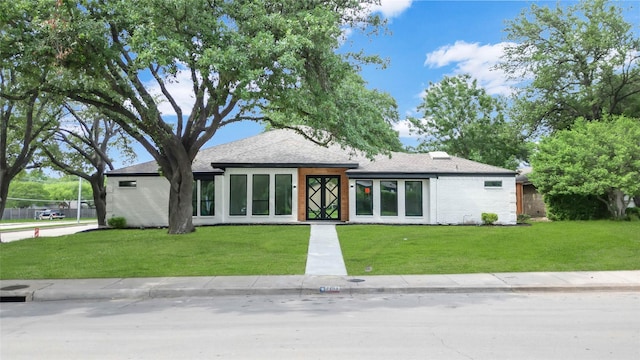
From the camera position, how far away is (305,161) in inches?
944

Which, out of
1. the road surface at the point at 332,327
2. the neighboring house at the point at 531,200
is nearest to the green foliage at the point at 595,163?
the neighboring house at the point at 531,200

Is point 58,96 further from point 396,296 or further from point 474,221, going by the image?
point 474,221

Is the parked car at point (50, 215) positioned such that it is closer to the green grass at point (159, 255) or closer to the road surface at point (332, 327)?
the green grass at point (159, 255)

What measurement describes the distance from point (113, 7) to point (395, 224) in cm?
1601

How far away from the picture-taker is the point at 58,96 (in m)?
16.8

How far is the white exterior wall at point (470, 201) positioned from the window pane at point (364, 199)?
321 centimetres

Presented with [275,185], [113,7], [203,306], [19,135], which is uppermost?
[113,7]

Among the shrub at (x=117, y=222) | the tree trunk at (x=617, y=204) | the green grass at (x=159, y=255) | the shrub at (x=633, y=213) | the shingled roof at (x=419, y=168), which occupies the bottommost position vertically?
the green grass at (x=159, y=255)

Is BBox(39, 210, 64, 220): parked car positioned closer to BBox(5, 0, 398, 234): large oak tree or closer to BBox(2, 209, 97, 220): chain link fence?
BBox(2, 209, 97, 220): chain link fence

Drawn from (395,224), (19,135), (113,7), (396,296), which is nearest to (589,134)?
(395,224)

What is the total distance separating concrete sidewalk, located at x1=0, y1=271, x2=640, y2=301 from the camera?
9.22 metres

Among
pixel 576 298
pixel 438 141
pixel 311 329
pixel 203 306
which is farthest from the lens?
pixel 438 141

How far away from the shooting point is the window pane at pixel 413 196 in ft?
78.9

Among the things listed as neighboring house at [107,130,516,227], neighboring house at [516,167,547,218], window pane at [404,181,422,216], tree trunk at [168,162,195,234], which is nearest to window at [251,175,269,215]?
neighboring house at [107,130,516,227]
